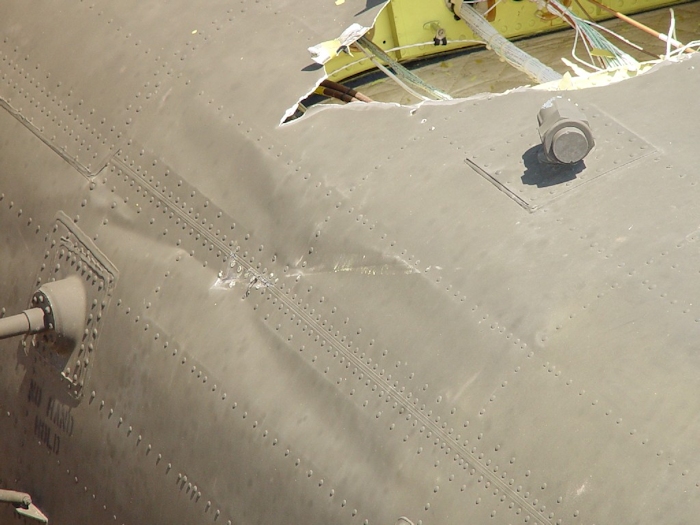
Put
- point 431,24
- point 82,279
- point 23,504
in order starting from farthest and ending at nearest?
point 431,24 → point 23,504 → point 82,279

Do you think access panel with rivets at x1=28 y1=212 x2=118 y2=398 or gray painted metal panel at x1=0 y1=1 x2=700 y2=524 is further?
access panel with rivets at x1=28 y1=212 x2=118 y2=398

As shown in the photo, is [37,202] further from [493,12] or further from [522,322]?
[493,12]

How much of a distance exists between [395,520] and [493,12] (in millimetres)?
4788

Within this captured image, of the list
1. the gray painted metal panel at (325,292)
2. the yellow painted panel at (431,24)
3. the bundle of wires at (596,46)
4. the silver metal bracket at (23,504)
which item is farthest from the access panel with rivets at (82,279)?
the bundle of wires at (596,46)

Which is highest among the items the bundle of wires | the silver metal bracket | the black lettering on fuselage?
the bundle of wires

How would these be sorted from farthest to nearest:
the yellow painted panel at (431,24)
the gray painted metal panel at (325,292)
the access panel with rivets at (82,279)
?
the yellow painted panel at (431,24)
the access panel with rivets at (82,279)
the gray painted metal panel at (325,292)

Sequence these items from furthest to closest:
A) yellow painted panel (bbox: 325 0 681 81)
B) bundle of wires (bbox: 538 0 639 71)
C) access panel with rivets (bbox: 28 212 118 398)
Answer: yellow painted panel (bbox: 325 0 681 81)
bundle of wires (bbox: 538 0 639 71)
access panel with rivets (bbox: 28 212 118 398)

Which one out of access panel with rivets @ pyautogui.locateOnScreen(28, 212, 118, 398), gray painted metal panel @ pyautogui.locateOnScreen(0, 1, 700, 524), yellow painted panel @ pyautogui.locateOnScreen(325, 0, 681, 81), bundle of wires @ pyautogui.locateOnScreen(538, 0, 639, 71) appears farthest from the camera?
yellow painted panel @ pyautogui.locateOnScreen(325, 0, 681, 81)

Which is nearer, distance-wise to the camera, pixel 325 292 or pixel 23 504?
pixel 325 292

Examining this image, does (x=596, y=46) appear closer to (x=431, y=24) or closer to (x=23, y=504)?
(x=431, y=24)

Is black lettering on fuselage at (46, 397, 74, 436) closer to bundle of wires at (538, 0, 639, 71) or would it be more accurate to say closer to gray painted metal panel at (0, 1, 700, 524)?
gray painted metal panel at (0, 1, 700, 524)

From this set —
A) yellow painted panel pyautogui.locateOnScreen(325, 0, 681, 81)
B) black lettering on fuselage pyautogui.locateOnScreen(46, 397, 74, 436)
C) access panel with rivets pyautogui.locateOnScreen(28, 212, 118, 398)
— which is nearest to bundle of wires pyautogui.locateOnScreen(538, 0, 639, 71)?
yellow painted panel pyautogui.locateOnScreen(325, 0, 681, 81)

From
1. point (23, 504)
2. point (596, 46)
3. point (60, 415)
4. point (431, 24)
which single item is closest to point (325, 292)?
point (60, 415)

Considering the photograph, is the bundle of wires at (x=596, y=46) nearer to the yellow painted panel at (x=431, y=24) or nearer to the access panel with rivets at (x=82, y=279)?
the yellow painted panel at (x=431, y=24)
